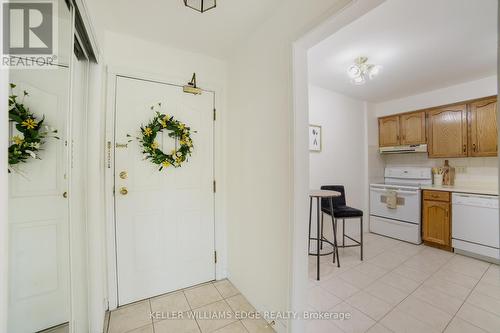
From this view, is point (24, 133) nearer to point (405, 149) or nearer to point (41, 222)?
point (41, 222)

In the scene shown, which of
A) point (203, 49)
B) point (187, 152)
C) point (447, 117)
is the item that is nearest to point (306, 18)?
point (203, 49)

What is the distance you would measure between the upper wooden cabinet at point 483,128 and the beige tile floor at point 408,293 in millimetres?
1540

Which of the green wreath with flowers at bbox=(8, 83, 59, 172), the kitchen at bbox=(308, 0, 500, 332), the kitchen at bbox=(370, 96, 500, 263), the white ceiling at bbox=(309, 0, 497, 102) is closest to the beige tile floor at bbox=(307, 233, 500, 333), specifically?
the kitchen at bbox=(308, 0, 500, 332)

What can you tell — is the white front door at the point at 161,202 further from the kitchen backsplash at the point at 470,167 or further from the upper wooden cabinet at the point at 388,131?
the kitchen backsplash at the point at 470,167

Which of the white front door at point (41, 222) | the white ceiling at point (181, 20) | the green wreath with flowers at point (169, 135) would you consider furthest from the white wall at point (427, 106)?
the white front door at point (41, 222)

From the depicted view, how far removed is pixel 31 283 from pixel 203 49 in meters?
2.15

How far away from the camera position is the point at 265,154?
67.3 inches

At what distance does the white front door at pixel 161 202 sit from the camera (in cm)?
185

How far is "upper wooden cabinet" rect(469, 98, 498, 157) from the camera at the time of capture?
281 cm

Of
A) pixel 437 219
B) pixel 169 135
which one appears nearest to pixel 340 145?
pixel 437 219

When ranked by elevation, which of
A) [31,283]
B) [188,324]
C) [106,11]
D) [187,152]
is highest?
[106,11]

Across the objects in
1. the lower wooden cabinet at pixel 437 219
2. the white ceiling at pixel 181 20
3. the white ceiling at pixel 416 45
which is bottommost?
the lower wooden cabinet at pixel 437 219

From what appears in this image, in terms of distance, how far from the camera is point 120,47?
1.84 meters

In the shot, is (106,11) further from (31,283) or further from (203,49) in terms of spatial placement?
(31,283)
